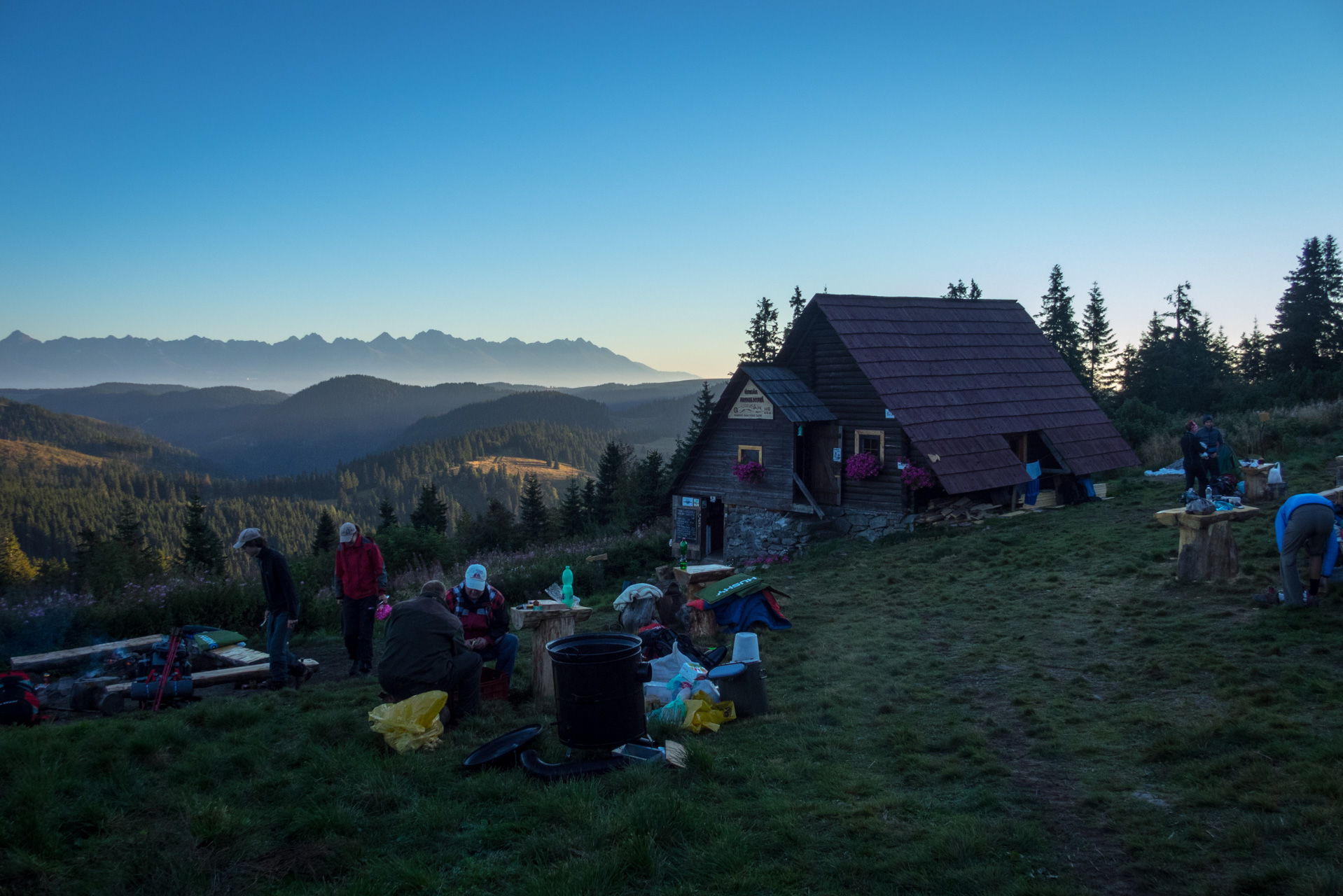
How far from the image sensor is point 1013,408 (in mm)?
20562

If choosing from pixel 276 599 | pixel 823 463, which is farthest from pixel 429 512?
pixel 276 599

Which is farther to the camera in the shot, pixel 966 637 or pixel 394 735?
pixel 966 637

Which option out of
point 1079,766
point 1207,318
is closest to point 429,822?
point 1079,766

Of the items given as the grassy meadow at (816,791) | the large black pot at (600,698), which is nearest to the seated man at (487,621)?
the grassy meadow at (816,791)

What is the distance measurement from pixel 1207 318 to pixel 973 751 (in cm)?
5220

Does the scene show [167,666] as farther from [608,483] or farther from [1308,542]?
[608,483]

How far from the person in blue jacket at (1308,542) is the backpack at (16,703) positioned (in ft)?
39.2

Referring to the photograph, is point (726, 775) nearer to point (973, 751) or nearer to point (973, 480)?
point (973, 751)

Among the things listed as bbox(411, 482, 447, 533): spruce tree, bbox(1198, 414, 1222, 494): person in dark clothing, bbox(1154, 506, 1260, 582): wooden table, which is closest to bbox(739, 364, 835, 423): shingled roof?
bbox(1198, 414, 1222, 494): person in dark clothing

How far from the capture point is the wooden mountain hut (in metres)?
19.1

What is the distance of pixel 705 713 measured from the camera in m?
6.80

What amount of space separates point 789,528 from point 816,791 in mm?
15807

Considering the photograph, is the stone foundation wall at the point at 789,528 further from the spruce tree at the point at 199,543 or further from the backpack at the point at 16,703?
the spruce tree at the point at 199,543

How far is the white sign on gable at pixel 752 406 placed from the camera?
68.0ft
